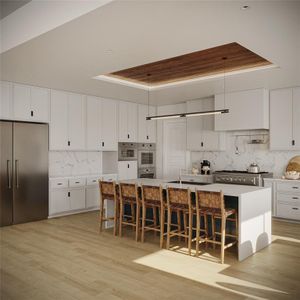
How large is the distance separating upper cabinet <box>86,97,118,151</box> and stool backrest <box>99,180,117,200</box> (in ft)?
6.89

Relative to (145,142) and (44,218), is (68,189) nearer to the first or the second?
(44,218)

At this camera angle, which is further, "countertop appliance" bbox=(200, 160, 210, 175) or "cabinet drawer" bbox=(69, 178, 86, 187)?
"countertop appliance" bbox=(200, 160, 210, 175)

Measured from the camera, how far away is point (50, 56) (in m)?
4.34

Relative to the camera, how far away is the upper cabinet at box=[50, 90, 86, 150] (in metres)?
6.64

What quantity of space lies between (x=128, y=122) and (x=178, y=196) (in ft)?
13.8

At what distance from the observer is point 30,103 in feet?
20.4

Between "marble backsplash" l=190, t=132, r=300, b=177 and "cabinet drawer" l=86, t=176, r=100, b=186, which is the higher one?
"marble backsplash" l=190, t=132, r=300, b=177

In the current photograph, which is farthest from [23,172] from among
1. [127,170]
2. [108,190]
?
[127,170]

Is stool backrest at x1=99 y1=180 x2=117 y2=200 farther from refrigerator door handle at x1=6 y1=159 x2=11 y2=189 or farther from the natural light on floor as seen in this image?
refrigerator door handle at x1=6 y1=159 x2=11 y2=189

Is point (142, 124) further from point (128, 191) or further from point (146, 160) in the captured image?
point (128, 191)

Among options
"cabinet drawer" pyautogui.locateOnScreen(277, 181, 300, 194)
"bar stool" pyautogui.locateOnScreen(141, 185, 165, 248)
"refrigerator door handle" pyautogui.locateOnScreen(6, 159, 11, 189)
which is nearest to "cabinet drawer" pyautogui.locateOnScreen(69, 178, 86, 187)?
"refrigerator door handle" pyautogui.locateOnScreen(6, 159, 11, 189)

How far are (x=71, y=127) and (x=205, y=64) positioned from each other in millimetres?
3237

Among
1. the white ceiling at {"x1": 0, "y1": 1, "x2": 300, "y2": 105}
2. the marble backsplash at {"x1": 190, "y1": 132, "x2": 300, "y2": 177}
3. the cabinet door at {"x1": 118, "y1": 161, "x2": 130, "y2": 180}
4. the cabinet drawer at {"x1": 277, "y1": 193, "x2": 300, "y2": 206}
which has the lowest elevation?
the cabinet drawer at {"x1": 277, "y1": 193, "x2": 300, "y2": 206}

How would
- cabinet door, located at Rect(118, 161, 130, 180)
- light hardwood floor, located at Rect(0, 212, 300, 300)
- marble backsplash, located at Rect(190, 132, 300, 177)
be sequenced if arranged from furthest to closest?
cabinet door, located at Rect(118, 161, 130, 180)
marble backsplash, located at Rect(190, 132, 300, 177)
light hardwood floor, located at Rect(0, 212, 300, 300)
